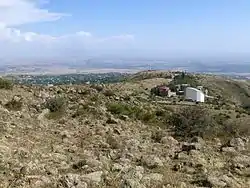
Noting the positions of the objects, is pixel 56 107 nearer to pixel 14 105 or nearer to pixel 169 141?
pixel 14 105

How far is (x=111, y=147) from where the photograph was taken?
45.1 feet

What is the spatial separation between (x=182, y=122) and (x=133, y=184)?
390 inches

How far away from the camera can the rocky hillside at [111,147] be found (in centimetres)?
1005

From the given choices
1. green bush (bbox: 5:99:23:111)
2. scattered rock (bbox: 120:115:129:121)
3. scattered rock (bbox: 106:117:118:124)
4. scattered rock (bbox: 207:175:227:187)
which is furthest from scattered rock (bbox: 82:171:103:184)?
scattered rock (bbox: 120:115:129:121)

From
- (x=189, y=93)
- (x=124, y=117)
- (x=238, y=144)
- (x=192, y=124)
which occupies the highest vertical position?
(x=124, y=117)

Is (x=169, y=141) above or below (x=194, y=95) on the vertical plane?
above

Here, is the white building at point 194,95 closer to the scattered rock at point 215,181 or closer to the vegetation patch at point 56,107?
the vegetation patch at point 56,107

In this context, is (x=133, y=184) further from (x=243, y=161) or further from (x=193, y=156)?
(x=243, y=161)

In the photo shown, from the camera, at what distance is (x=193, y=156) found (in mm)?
12969

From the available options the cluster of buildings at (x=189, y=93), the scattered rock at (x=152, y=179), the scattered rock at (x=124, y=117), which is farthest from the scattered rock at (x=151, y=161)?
the cluster of buildings at (x=189, y=93)

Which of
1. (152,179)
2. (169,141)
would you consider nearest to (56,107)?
(169,141)

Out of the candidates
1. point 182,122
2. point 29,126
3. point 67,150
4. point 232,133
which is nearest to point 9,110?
point 29,126

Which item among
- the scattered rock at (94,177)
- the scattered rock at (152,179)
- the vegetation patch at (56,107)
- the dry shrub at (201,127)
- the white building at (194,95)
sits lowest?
the white building at (194,95)

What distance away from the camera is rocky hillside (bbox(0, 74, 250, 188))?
10.0m
